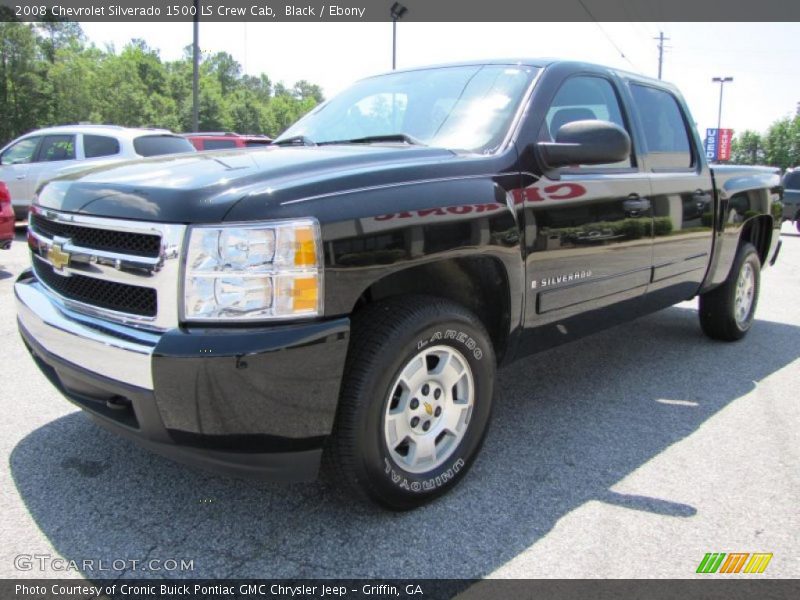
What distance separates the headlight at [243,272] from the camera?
208 cm

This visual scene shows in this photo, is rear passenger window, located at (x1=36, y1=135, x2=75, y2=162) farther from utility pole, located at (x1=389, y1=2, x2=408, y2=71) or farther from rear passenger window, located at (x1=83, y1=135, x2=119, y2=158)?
utility pole, located at (x1=389, y1=2, x2=408, y2=71)

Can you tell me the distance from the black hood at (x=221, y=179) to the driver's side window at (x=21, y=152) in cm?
953

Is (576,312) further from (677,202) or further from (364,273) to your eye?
(364,273)

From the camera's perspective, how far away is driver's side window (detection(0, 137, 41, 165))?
433 inches

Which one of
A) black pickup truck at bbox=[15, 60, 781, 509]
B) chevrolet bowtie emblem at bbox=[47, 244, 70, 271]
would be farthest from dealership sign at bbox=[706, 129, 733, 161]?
chevrolet bowtie emblem at bbox=[47, 244, 70, 271]

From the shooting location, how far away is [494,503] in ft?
8.91

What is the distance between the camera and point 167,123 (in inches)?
2169

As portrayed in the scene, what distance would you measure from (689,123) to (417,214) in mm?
3102

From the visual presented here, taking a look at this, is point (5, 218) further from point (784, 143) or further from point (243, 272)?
point (784, 143)

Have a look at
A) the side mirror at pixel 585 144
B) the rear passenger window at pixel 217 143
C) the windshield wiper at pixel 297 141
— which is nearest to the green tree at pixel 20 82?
the rear passenger window at pixel 217 143

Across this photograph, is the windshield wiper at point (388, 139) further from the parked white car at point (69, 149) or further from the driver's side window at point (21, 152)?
the driver's side window at point (21, 152)

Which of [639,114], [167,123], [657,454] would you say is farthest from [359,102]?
[167,123]
